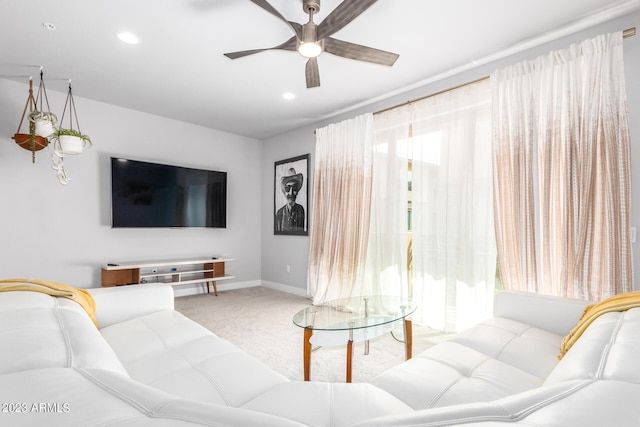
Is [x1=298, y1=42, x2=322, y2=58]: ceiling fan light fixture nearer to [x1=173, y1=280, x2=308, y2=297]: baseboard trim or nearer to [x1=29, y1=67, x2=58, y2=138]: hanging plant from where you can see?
[x1=29, y1=67, x2=58, y2=138]: hanging plant

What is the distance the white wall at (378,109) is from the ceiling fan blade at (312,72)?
1.43 metres

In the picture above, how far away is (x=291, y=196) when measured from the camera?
4.90 metres

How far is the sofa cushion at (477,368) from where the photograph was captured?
1125mm

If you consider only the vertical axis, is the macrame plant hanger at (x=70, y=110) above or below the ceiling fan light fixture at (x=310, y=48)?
above

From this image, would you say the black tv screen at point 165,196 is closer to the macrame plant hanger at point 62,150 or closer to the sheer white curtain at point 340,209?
the macrame plant hanger at point 62,150

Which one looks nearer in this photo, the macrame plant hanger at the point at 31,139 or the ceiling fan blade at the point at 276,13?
the ceiling fan blade at the point at 276,13

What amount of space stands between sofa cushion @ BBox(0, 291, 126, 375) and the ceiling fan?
1.81 meters

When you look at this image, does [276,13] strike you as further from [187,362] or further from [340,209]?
[340,209]

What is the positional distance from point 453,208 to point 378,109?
1.58 m

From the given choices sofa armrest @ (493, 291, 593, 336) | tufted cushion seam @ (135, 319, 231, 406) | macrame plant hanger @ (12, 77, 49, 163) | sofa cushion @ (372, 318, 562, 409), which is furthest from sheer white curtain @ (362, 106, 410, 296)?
macrame plant hanger @ (12, 77, 49, 163)

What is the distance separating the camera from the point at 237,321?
11.0 ft

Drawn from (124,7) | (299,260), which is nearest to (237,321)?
(299,260)

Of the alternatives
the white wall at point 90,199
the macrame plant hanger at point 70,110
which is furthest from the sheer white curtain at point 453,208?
the macrame plant hanger at point 70,110

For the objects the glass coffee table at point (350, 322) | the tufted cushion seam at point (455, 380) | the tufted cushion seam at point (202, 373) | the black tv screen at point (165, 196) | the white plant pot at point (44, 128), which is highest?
Result: the white plant pot at point (44, 128)
